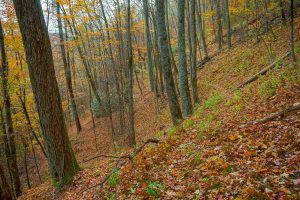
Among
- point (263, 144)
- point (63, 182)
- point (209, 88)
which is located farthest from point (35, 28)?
point (209, 88)

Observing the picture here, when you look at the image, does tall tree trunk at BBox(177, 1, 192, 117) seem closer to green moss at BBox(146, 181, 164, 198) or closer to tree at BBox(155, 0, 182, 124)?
tree at BBox(155, 0, 182, 124)

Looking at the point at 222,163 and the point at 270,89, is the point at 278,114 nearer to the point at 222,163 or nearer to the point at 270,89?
the point at 222,163

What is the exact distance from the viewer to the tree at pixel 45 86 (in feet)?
19.8

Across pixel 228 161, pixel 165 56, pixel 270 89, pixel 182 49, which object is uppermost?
pixel 182 49

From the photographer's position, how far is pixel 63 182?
6.73 meters

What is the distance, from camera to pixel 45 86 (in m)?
6.28

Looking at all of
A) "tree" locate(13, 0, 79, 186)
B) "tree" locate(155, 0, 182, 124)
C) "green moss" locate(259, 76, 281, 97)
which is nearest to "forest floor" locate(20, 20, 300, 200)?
"green moss" locate(259, 76, 281, 97)

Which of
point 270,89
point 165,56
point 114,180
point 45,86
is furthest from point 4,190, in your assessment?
point 270,89

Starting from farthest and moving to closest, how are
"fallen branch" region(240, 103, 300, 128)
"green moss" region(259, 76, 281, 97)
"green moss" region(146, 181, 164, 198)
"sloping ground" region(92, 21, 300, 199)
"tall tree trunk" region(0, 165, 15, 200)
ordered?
1. "tall tree trunk" region(0, 165, 15, 200)
2. "green moss" region(259, 76, 281, 97)
3. "fallen branch" region(240, 103, 300, 128)
4. "green moss" region(146, 181, 164, 198)
5. "sloping ground" region(92, 21, 300, 199)

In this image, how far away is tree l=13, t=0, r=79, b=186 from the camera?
19.8ft

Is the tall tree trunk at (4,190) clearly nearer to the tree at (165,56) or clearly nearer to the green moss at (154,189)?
the green moss at (154,189)

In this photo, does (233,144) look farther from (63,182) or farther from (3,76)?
(3,76)

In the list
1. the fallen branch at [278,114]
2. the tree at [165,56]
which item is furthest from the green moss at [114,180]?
the tree at [165,56]

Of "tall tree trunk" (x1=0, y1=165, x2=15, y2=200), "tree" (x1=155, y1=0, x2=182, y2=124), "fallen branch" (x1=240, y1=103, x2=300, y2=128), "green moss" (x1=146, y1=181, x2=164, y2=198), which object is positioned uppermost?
"tree" (x1=155, y1=0, x2=182, y2=124)
